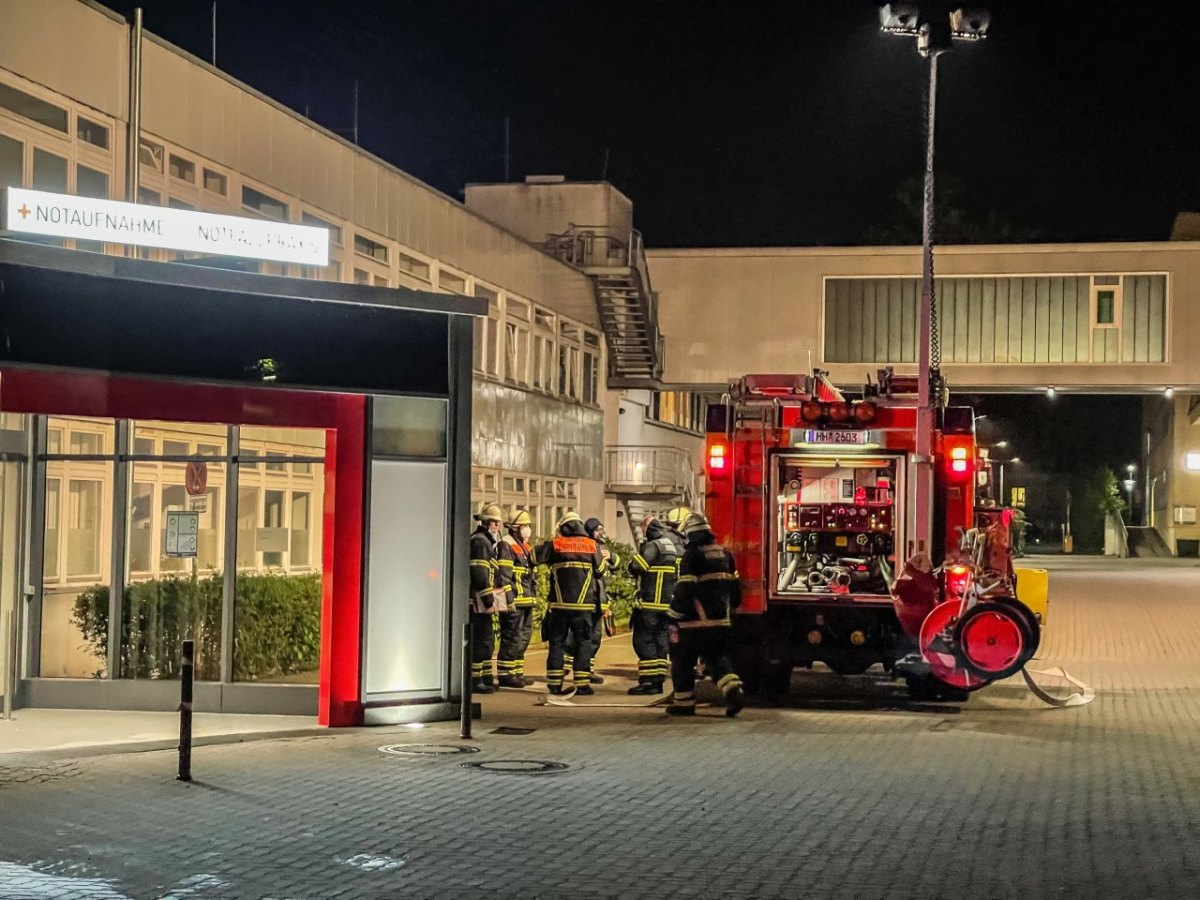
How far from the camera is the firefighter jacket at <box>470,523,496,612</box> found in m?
16.9

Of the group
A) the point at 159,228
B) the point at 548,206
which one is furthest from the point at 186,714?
the point at 548,206

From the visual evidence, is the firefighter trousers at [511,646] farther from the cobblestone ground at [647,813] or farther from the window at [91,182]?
the window at [91,182]

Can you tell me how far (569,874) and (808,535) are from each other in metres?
8.89

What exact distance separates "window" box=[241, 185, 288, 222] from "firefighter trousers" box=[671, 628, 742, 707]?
9.43 m

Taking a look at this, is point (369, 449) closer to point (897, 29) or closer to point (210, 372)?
point (210, 372)

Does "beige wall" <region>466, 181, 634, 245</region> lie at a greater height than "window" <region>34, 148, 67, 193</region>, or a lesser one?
greater

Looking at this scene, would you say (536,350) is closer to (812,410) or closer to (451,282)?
(451,282)

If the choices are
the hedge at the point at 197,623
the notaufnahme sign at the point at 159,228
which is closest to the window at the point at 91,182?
the notaufnahme sign at the point at 159,228

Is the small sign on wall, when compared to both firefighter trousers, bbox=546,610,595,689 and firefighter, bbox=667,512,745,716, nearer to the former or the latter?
firefighter trousers, bbox=546,610,595,689

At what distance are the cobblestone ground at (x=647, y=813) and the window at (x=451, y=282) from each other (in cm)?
1309

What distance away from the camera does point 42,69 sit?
17562 millimetres

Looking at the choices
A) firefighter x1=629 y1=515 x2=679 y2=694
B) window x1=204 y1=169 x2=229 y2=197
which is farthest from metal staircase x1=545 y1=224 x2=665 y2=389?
firefighter x1=629 y1=515 x2=679 y2=694

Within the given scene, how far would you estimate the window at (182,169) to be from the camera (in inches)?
782

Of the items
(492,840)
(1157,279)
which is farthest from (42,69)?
(1157,279)
